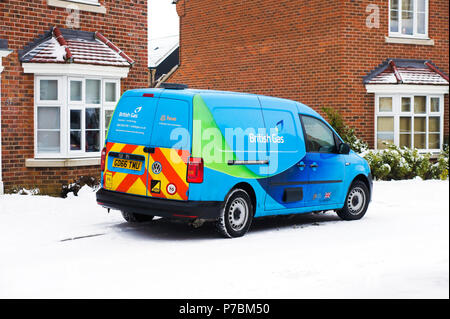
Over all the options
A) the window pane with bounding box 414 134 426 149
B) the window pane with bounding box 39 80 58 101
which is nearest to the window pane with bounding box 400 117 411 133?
the window pane with bounding box 414 134 426 149

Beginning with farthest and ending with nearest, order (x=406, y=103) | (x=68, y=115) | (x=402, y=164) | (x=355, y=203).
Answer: (x=406, y=103)
(x=402, y=164)
(x=68, y=115)
(x=355, y=203)

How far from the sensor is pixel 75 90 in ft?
46.8

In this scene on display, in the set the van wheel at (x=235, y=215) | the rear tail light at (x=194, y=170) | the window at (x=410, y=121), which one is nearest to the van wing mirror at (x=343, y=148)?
the van wheel at (x=235, y=215)

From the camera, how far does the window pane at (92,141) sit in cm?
1466

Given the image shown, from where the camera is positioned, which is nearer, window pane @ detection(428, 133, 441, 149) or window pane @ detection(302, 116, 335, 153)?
window pane @ detection(302, 116, 335, 153)

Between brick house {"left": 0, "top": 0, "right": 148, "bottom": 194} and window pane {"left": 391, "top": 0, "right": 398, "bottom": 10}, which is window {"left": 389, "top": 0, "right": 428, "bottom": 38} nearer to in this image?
window pane {"left": 391, "top": 0, "right": 398, "bottom": 10}

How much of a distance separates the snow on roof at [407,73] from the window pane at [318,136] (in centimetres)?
828

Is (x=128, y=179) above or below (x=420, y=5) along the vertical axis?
below

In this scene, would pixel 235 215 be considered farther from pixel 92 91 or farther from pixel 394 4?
pixel 394 4

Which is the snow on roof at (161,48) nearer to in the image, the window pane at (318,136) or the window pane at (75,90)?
the window pane at (75,90)

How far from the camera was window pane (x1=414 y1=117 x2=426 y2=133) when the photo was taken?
19547 mm

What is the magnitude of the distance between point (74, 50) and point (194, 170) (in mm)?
6432

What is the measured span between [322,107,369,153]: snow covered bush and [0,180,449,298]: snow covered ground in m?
5.98

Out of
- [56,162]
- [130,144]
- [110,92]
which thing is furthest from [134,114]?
[110,92]
